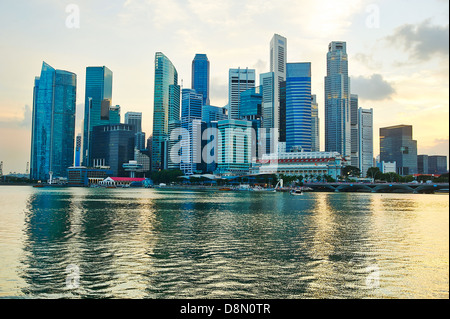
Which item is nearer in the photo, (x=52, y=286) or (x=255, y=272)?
(x=52, y=286)

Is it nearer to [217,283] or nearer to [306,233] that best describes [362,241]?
[306,233]

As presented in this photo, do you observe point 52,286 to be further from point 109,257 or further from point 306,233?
point 306,233

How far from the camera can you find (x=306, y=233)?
39.1m

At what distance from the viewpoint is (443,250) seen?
31.1m

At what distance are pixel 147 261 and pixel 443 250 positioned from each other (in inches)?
954

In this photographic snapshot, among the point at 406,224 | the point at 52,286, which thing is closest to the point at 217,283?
the point at 52,286

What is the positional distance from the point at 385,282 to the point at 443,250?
1345cm
